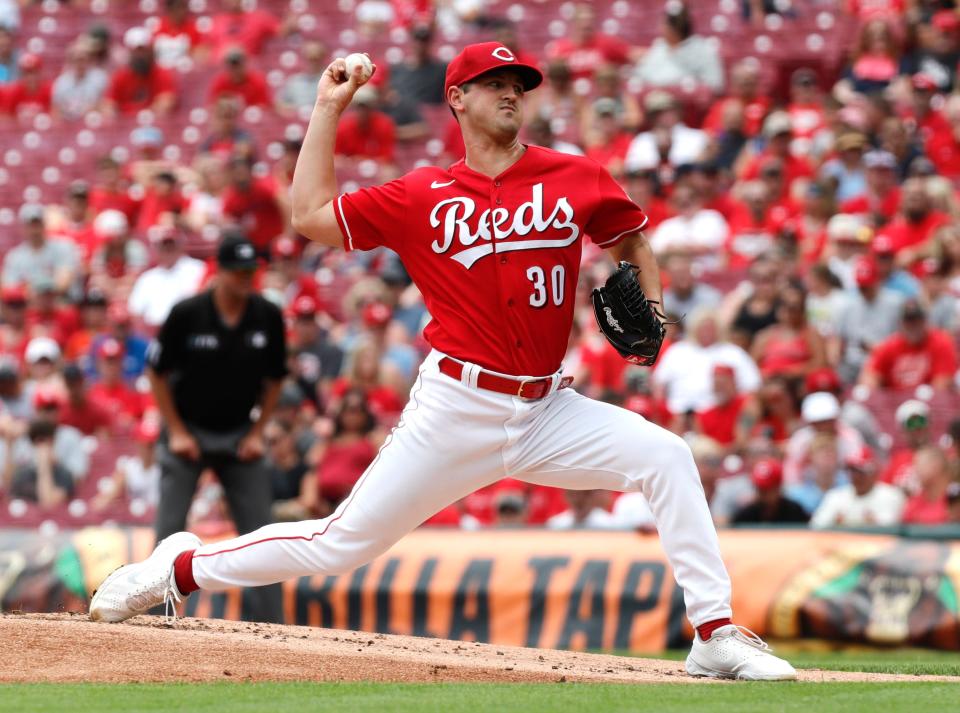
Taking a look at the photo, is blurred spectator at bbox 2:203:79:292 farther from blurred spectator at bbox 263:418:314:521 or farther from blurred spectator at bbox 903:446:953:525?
blurred spectator at bbox 903:446:953:525

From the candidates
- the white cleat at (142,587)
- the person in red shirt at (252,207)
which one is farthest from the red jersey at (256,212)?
the white cleat at (142,587)

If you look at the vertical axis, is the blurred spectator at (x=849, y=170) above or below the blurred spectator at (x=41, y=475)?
above

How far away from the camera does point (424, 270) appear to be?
570 centimetres

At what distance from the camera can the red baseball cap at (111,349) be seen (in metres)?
13.1

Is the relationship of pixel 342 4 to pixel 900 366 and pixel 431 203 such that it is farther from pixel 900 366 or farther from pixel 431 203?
pixel 431 203

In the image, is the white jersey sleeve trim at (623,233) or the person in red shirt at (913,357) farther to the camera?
the person in red shirt at (913,357)

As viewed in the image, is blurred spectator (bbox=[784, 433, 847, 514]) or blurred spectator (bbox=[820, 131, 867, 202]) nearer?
blurred spectator (bbox=[784, 433, 847, 514])

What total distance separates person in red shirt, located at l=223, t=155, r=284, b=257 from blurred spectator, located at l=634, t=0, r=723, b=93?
3.44 meters

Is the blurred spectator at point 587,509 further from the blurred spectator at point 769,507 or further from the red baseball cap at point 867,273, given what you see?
the red baseball cap at point 867,273

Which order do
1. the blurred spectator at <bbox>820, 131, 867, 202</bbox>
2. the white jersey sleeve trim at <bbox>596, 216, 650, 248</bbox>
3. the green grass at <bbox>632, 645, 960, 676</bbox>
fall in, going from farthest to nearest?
1. the blurred spectator at <bbox>820, 131, 867, 202</bbox>
2. the green grass at <bbox>632, 645, 960, 676</bbox>
3. the white jersey sleeve trim at <bbox>596, 216, 650, 248</bbox>

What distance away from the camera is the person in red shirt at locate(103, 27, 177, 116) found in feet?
56.9

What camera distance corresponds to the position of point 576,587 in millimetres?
9477

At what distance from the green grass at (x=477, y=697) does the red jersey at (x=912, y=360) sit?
5.70m

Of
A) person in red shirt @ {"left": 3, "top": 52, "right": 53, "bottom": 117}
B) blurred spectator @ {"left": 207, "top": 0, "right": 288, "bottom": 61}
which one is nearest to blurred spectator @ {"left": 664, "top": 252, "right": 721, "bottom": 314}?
blurred spectator @ {"left": 207, "top": 0, "right": 288, "bottom": 61}
